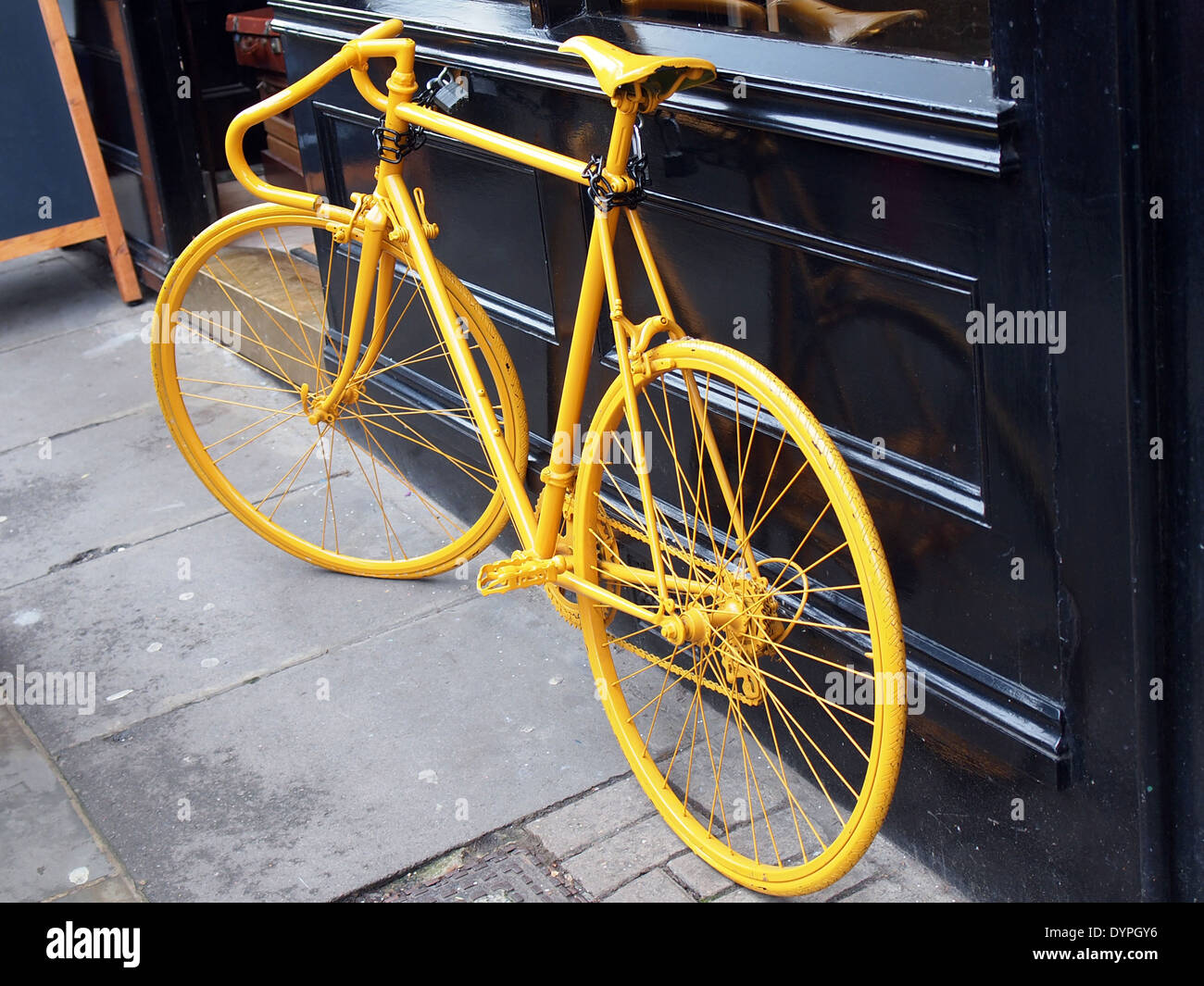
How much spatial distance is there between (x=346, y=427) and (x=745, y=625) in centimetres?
252

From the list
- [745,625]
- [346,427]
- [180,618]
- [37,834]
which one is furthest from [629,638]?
[346,427]

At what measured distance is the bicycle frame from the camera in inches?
95.1

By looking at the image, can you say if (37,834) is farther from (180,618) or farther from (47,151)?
(47,151)

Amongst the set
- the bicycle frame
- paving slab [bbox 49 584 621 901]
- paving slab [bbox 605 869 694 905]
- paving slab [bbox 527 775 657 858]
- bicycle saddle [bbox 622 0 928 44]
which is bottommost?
paving slab [bbox 605 869 694 905]

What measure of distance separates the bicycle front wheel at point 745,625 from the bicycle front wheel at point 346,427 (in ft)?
1.95

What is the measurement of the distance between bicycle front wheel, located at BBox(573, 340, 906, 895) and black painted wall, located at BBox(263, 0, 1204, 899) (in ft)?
0.57

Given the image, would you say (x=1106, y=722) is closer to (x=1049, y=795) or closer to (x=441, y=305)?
(x=1049, y=795)

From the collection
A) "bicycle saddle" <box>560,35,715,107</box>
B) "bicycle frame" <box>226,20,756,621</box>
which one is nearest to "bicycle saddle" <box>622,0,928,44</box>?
"bicycle saddle" <box>560,35,715,107</box>

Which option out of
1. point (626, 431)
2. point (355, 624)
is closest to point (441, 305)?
point (626, 431)

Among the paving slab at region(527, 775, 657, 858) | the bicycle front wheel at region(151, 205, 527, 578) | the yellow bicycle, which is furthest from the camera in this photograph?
the bicycle front wheel at region(151, 205, 527, 578)

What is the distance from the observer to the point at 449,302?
3.08 metres

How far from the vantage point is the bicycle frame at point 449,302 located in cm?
242

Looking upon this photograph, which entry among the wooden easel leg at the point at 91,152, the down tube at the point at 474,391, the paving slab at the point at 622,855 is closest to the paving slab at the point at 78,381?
the wooden easel leg at the point at 91,152

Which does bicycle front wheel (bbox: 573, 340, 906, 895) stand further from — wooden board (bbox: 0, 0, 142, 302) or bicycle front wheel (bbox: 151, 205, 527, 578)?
wooden board (bbox: 0, 0, 142, 302)
